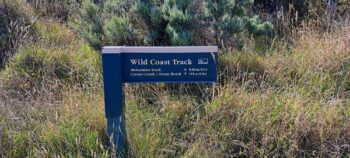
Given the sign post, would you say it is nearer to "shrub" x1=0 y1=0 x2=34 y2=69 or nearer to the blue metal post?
the blue metal post

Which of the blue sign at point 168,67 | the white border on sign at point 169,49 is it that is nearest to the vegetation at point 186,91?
the blue sign at point 168,67

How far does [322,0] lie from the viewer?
20.4 feet

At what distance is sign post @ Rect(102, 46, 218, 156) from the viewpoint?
2867 mm

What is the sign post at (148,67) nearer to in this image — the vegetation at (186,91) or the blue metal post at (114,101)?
the blue metal post at (114,101)

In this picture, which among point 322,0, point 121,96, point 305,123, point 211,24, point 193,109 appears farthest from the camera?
point 322,0

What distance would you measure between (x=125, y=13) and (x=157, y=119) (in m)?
1.74

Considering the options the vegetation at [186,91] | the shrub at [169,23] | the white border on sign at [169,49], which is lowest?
the vegetation at [186,91]

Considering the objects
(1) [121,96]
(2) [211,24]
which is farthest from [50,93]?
(2) [211,24]

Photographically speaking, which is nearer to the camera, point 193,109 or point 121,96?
point 121,96

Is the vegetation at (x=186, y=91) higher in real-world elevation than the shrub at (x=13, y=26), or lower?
lower

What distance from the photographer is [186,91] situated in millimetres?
3752

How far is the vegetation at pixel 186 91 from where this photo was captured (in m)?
3.15

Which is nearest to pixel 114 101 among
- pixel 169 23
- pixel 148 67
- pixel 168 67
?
pixel 148 67

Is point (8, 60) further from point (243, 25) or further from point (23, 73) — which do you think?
point (243, 25)
